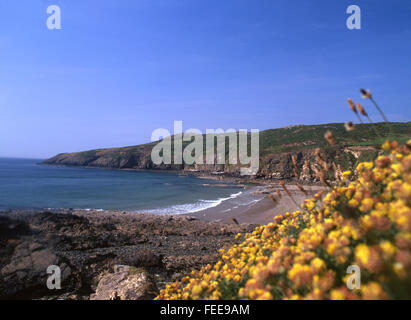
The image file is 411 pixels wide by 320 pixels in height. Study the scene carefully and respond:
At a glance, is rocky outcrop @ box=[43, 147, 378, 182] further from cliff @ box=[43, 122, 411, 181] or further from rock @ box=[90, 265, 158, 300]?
rock @ box=[90, 265, 158, 300]

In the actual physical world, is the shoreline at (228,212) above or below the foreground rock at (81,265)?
below

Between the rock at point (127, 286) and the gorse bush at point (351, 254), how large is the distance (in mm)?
3109

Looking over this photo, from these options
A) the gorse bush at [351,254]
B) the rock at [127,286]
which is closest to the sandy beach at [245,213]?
the rock at [127,286]

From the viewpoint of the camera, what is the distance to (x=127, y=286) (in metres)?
5.54

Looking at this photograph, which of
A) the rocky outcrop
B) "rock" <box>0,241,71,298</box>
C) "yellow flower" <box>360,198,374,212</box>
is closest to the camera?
"yellow flower" <box>360,198,374,212</box>

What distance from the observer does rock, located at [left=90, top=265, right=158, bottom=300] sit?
5262 mm

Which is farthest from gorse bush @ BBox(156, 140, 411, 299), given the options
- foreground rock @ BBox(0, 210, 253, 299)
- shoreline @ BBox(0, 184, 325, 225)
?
shoreline @ BBox(0, 184, 325, 225)

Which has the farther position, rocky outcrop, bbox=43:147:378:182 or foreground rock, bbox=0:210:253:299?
rocky outcrop, bbox=43:147:378:182

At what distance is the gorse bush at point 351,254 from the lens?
4.31 feet

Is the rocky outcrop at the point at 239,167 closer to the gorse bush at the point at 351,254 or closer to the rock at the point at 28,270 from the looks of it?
the gorse bush at the point at 351,254

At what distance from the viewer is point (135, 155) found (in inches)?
4311

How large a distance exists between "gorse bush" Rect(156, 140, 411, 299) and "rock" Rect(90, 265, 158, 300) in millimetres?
3109
